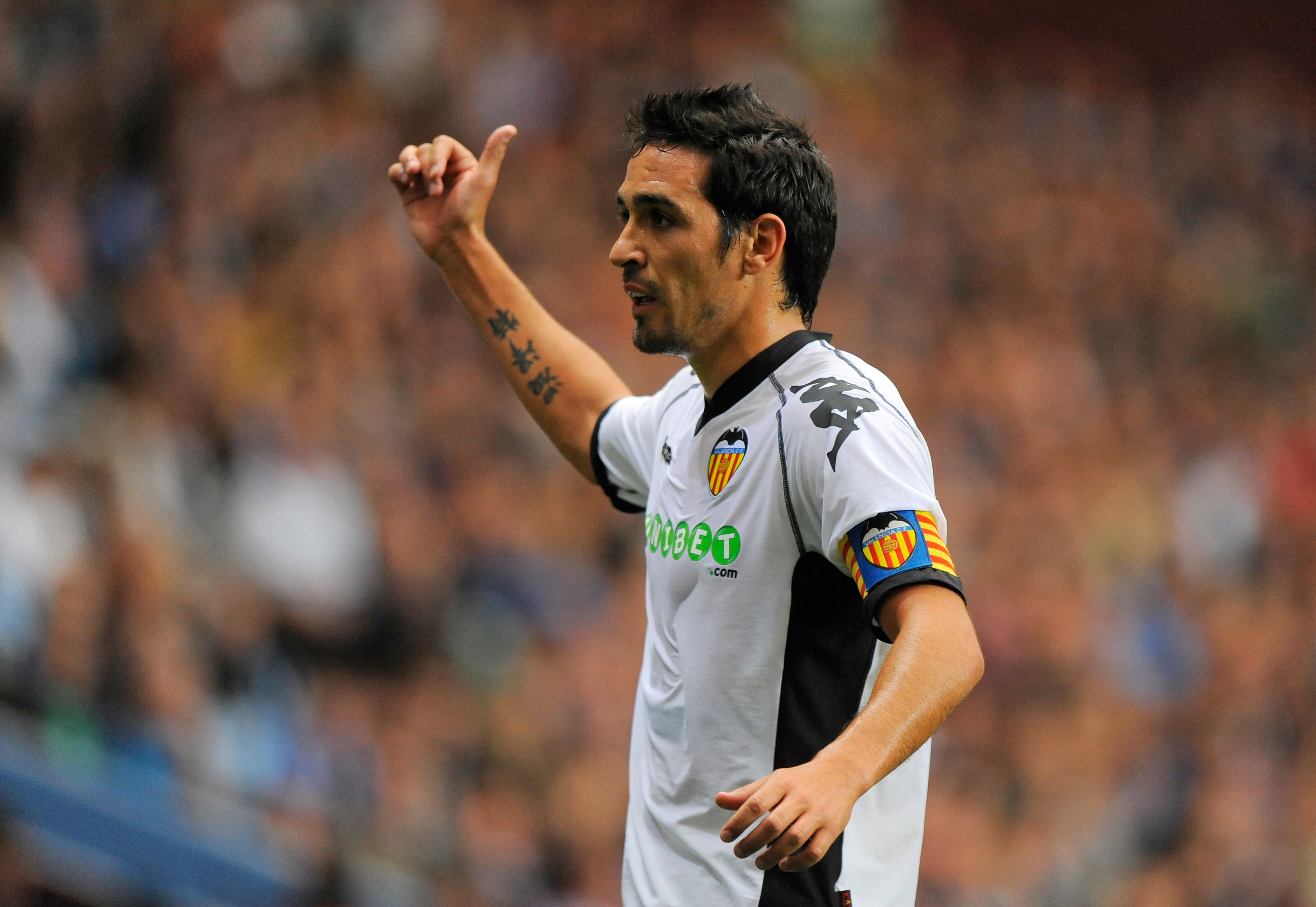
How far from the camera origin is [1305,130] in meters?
12.7

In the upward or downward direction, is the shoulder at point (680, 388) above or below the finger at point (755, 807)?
above

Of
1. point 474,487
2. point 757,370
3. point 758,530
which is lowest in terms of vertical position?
point 758,530

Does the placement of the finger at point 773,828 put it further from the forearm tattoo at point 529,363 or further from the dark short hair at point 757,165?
the forearm tattoo at point 529,363

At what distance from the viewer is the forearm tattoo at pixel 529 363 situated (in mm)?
3016

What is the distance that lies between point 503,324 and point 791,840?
1636mm

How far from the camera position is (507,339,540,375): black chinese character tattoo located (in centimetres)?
303

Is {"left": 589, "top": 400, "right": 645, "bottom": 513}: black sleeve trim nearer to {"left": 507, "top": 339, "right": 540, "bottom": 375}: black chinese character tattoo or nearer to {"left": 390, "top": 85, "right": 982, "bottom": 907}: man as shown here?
{"left": 507, "top": 339, "right": 540, "bottom": 375}: black chinese character tattoo

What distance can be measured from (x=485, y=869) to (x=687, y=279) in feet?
11.3

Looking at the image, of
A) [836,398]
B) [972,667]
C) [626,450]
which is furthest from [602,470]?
[972,667]

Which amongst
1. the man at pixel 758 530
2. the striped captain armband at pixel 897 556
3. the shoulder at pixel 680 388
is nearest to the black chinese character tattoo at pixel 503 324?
the shoulder at pixel 680 388

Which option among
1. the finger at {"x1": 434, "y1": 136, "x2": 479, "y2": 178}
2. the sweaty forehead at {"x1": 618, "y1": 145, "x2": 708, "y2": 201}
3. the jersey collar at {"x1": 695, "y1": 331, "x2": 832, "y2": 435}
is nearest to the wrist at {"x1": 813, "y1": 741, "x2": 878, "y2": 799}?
the jersey collar at {"x1": 695, "y1": 331, "x2": 832, "y2": 435}

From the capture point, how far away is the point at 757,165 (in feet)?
7.70

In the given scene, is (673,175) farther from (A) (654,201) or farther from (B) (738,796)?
(B) (738,796)

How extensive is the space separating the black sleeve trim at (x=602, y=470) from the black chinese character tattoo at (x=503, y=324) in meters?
0.29
